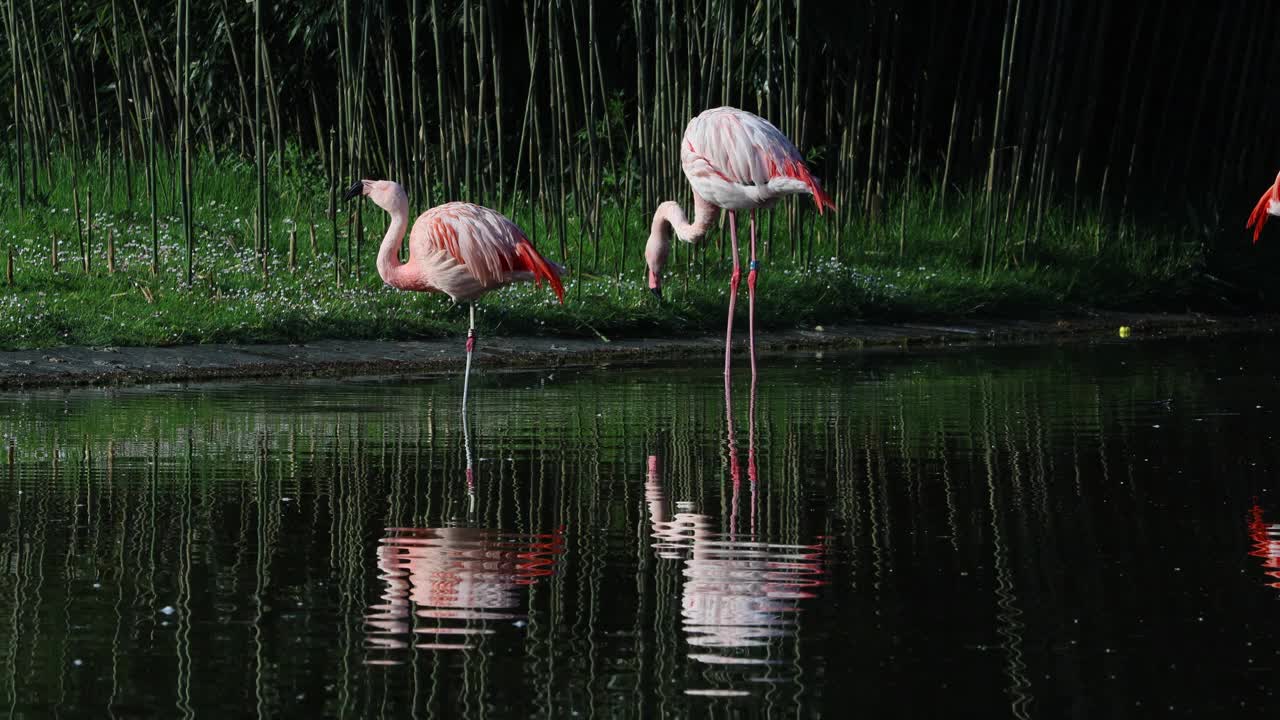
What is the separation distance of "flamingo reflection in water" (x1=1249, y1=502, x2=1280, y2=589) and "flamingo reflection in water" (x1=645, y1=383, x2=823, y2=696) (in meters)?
1.21

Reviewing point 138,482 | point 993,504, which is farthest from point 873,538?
point 138,482

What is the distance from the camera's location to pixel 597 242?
1459cm

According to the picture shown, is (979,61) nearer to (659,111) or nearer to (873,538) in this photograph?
(659,111)

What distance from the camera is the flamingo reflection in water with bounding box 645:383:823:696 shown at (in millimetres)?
4473

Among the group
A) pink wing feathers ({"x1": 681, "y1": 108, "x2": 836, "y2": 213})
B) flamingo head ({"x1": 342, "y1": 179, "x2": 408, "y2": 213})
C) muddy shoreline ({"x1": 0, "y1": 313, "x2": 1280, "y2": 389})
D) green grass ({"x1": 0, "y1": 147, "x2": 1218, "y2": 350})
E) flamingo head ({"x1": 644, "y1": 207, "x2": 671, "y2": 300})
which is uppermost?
pink wing feathers ({"x1": 681, "y1": 108, "x2": 836, "y2": 213})

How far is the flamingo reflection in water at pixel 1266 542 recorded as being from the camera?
5.45 m

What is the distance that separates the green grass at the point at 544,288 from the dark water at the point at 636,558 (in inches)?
102

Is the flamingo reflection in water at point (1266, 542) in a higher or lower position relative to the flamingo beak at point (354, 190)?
lower

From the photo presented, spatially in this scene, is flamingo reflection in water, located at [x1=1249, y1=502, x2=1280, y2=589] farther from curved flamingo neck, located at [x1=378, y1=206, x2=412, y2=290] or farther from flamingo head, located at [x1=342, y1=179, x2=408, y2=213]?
flamingo head, located at [x1=342, y1=179, x2=408, y2=213]

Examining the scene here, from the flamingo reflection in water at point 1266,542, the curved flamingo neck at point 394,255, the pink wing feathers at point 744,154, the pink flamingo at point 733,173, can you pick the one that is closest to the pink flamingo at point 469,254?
the curved flamingo neck at point 394,255

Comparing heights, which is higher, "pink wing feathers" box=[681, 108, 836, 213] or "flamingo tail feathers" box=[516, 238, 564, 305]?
"pink wing feathers" box=[681, 108, 836, 213]

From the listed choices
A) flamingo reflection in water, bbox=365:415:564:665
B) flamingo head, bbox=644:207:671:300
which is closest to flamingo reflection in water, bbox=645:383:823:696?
flamingo reflection in water, bbox=365:415:564:665

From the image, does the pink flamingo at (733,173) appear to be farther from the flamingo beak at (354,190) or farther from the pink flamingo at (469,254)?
the flamingo beak at (354,190)

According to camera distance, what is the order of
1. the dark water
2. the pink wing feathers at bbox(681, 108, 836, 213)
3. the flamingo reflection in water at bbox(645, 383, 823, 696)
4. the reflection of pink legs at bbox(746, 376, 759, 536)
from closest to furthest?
the dark water < the flamingo reflection in water at bbox(645, 383, 823, 696) < the reflection of pink legs at bbox(746, 376, 759, 536) < the pink wing feathers at bbox(681, 108, 836, 213)
